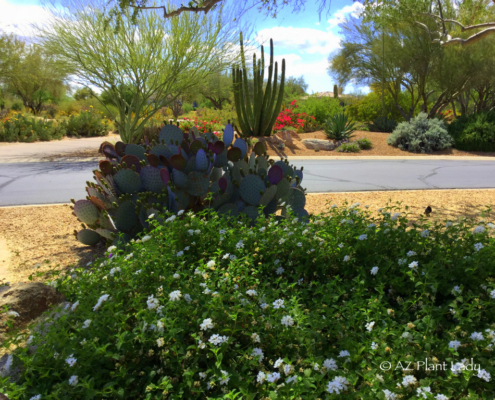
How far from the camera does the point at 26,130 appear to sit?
24.2 m

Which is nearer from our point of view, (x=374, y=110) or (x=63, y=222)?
(x=63, y=222)

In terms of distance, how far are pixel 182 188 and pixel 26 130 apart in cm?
2285

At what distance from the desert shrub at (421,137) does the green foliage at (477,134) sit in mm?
489

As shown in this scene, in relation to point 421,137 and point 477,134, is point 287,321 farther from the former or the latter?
point 477,134

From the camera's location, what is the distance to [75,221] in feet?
22.3

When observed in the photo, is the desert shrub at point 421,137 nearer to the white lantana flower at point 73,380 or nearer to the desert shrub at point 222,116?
the desert shrub at point 222,116

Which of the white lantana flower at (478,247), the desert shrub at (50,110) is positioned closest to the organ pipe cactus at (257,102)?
the white lantana flower at (478,247)

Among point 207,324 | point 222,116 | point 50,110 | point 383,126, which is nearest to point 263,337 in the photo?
point 207,324

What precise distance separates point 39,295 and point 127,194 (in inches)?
72.3

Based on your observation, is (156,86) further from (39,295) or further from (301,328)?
(301,328)

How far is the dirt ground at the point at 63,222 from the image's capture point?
4943 mm

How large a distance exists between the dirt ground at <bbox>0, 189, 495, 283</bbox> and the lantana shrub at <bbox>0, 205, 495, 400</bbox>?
133cm

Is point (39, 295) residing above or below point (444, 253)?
below

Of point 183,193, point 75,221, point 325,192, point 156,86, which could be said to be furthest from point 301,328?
point 156,86
